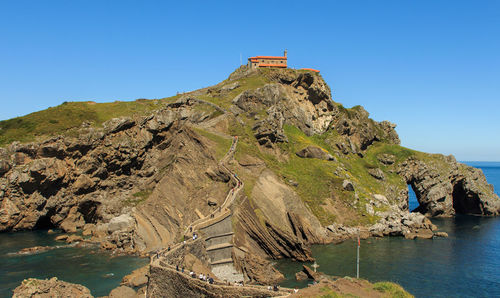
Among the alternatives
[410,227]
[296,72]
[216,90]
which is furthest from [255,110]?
[410,227]

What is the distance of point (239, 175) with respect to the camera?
2879 inches

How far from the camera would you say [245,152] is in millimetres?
81188

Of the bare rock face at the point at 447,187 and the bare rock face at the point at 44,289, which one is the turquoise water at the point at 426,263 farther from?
the bare rock face at the point at 44,289

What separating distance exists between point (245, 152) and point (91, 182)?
134ft

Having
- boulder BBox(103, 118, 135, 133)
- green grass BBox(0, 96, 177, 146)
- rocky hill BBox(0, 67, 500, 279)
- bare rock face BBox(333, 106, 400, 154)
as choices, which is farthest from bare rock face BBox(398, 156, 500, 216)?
boulder BBox(103, 118, 135, 133)

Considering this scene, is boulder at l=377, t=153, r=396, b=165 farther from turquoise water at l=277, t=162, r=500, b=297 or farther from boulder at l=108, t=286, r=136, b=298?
boulder at l=108, t=286, r=136, b=298

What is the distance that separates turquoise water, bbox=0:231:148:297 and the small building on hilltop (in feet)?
265

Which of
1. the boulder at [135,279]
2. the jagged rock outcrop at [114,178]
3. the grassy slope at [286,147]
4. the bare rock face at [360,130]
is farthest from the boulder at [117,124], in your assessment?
the bare rock face at [360,130]

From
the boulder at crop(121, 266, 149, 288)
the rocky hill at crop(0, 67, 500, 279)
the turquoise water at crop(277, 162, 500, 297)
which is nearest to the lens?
the boulder at crop(121, 266, 149, 288)

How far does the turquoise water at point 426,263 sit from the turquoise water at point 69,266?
26.0 meters

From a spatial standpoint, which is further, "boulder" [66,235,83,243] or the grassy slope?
the grassy slope

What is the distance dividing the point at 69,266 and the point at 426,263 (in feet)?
199

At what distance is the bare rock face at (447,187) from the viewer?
4011 inches

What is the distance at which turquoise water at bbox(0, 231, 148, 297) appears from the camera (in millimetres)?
48969
